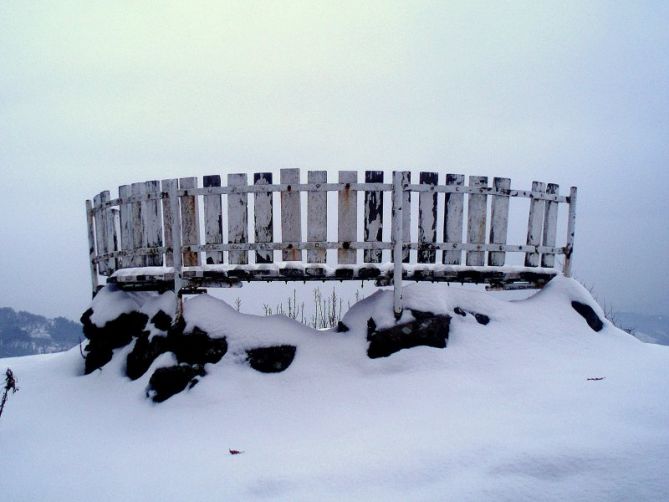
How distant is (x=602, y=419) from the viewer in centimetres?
356

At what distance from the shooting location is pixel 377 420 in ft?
13.0

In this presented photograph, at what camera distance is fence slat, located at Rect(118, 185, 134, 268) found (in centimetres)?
658

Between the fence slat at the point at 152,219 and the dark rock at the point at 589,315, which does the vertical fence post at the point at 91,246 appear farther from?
the dark rock at the point at 589,315

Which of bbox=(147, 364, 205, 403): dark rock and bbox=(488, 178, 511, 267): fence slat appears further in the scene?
bbox=(488, 178, 511, 267): fence slat

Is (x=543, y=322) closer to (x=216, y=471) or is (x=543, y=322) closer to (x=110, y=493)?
(x=216, y=471)

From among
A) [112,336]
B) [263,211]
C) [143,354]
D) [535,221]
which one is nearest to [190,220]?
[263,211]

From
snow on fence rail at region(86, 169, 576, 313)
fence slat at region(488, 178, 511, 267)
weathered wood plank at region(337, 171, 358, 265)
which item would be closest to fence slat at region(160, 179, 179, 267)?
snow on fence rail at region(86, 169, 576, 313)

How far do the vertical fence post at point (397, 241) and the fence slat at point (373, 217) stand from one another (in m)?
0.22

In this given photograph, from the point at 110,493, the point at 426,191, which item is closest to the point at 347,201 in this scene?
the point at 426,191

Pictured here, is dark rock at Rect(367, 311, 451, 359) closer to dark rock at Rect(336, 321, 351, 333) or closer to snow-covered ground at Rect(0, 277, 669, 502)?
snow-covered ground at Rect(0, 277, 669, 502)

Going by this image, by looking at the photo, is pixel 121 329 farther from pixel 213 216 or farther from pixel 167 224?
pixel 213 216

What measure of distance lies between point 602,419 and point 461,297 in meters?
2.46

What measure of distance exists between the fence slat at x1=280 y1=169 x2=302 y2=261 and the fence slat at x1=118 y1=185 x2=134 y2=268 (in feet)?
8.39

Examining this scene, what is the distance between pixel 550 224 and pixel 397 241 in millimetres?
2731
